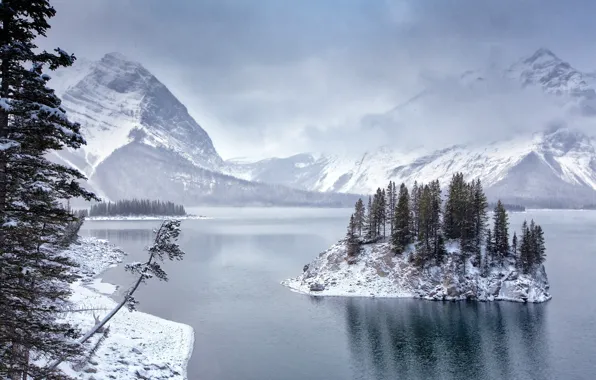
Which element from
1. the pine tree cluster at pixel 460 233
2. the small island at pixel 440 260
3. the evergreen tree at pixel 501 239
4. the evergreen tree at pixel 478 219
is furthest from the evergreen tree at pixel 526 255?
the evergreen tree at pixel 478 219

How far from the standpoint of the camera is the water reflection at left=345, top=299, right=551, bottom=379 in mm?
50500

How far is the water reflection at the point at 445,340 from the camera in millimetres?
50500

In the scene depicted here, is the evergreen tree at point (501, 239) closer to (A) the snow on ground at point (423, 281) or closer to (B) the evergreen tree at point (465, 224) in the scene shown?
(A) the snow on ground at point (423, 281)

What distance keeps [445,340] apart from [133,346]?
40.6 metres

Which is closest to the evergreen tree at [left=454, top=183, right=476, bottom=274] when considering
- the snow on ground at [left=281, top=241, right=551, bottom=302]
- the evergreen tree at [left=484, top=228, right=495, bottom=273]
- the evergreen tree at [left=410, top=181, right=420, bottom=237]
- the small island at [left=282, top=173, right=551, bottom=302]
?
the small island at [left=282, top=173, right=551, bottom=302]

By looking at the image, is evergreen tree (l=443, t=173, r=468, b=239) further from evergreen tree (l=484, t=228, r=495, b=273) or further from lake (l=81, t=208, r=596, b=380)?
lake (l=81, t=208, r=596, b=380)

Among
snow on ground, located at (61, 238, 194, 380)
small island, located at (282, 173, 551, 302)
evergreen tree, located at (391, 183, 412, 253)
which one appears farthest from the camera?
evergreen tree, located at (391, 183, 412, 253)

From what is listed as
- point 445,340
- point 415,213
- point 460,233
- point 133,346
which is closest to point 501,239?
point 460,233

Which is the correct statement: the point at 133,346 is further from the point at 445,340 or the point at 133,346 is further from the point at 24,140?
the point at 445,340

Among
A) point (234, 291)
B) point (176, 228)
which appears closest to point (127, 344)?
point (176, 228)

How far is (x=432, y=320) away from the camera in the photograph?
71188mm

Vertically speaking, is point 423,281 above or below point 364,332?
above

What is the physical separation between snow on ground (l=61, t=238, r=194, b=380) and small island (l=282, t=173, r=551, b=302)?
37078 millimetres

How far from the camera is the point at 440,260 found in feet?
307
